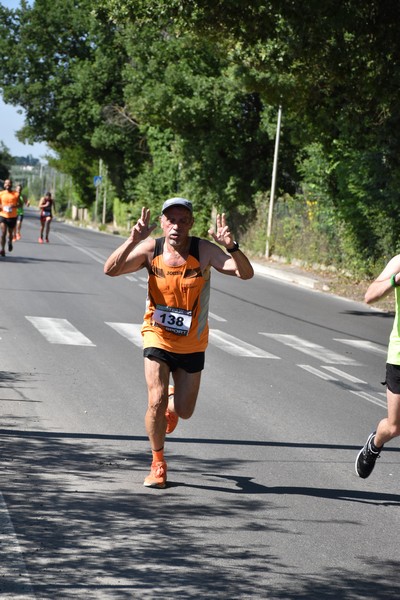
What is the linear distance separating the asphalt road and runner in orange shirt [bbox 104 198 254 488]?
542 mm

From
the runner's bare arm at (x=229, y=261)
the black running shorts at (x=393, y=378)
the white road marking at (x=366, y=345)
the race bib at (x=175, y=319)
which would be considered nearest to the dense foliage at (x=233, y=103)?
the white road marking at (x=366, y=345)

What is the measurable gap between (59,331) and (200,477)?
25.1 feet

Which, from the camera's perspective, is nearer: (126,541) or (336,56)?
(126,541)

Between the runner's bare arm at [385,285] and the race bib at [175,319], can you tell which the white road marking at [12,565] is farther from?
the runner's bare arm at [385,285]

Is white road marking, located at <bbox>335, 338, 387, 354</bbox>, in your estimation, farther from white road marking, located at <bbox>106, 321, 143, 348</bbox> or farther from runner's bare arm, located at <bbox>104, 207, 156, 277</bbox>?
runner's bare arm, located at <bbox>104, 207, 156, 277</bbox>

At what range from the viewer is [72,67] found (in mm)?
67000

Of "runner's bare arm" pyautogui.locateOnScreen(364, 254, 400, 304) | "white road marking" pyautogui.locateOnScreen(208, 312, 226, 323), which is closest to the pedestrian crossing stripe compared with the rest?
"white road marking" pyautogui.locateOnScreen(208, 312, 226, 323)

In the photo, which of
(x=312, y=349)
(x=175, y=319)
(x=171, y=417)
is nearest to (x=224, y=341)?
(x=312, y=349)

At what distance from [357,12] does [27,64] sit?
5028cm

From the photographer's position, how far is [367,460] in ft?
24.9

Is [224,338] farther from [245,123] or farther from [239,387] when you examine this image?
[245,123]

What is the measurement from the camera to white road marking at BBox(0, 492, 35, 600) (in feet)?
16.2

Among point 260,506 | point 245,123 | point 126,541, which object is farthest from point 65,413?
point 245,123

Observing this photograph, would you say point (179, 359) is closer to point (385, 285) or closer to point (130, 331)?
point (385, 285)
